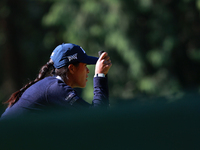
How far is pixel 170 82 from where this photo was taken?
6.22 metres

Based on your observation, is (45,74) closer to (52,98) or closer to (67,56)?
(67,56)

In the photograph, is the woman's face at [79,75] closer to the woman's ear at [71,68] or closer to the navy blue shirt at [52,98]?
the woman's ear at [71,68]

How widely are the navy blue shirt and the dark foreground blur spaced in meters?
0.88

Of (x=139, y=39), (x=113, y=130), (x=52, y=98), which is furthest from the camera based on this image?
(x=139, y=39)

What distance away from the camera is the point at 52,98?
182cm

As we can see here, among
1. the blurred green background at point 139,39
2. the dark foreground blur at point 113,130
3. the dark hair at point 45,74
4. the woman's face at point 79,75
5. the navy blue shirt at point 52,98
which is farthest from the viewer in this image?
the blurred green background at point 139,39

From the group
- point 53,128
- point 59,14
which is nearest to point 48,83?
point 53,128

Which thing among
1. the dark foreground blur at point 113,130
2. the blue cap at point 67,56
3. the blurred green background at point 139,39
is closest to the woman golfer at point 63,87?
the blue cap at point 67,56

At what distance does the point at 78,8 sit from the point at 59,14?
50 centimetres

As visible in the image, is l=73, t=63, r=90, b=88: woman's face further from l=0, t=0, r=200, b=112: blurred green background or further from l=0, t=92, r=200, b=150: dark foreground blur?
l=0, t=0, r=200, b=112: blurred green background

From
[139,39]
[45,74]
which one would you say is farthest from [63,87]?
[139,39]

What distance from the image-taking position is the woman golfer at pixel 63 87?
1806 mm

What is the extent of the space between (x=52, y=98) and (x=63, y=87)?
10 centimetres

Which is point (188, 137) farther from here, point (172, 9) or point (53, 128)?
point (172, 9)
